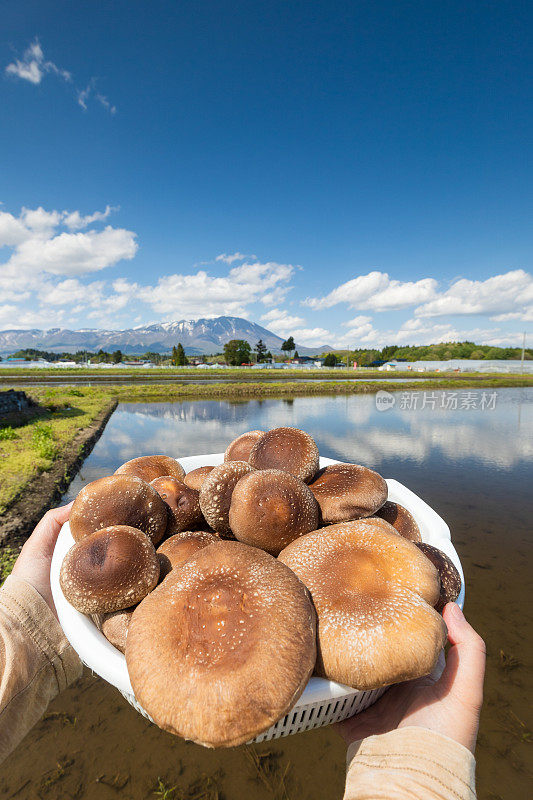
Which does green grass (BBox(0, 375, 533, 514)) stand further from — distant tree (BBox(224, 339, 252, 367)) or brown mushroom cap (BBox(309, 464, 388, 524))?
distant tree (BBox(224, 339, 252, 367))

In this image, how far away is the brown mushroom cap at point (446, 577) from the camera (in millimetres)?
1573

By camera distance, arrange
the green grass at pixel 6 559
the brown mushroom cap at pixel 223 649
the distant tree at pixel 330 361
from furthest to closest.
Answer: the distant tree at pixel 330 361 → the green grass at pixel 6 559 → the brown mushroom cap at pixel 223 649

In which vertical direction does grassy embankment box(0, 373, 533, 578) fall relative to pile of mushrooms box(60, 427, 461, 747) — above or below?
below

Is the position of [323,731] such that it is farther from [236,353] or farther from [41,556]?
[236,353]

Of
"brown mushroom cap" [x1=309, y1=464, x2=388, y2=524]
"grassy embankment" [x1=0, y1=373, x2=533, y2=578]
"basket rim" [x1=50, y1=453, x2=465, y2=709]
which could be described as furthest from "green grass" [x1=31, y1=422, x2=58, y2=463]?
"brown mushroom cap" [x1=309, y1=464, x2=388, y2=524]

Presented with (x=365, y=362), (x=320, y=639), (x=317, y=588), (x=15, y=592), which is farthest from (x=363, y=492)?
(x=365, y=362)

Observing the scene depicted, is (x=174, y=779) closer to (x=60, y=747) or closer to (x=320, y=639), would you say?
(x=60, y=747)

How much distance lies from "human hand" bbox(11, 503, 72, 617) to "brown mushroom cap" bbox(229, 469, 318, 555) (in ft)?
3.70

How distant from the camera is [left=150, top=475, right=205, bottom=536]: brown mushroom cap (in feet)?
6.46

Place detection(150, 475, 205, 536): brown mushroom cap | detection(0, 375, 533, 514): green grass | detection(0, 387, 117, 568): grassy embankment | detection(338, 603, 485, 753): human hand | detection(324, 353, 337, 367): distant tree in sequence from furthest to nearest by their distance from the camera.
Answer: detection(324, 353, 337, 367): distant tree
detection(0, 375, 533, 514): green grass
detection(0, 387, 117, 568): grassy embankment
detection(150, 475, 205, 536): brown mushroom cap
detection(338, 603, 485, 753): human hand

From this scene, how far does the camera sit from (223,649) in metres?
1.02

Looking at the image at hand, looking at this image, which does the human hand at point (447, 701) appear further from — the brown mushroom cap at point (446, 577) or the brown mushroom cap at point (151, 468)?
the brown mushroom cap at point (151, 468)

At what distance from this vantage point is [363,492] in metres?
1.92

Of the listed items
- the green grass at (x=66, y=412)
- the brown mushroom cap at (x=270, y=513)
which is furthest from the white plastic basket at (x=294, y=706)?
the green grass at (x=66, y=412)
